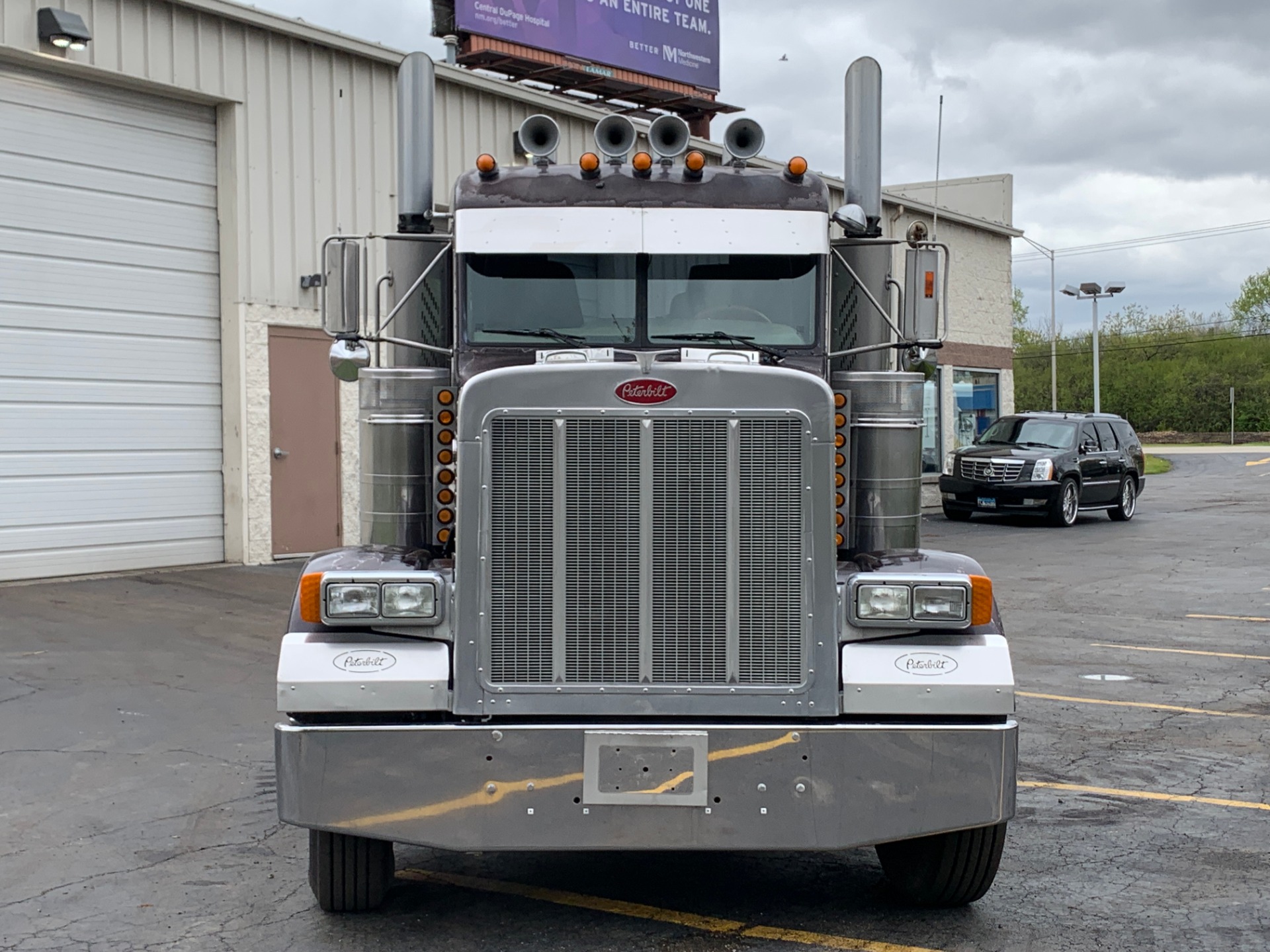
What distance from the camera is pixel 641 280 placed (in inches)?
237

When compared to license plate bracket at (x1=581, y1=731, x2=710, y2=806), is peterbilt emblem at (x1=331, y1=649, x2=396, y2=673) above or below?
above

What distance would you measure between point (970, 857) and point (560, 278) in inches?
112

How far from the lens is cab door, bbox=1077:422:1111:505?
81.4ft

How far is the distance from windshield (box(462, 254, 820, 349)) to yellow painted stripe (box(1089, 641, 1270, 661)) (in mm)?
6690

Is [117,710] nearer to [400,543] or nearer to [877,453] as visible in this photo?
[400,543]

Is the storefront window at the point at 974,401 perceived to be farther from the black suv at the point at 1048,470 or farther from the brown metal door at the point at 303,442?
the brown metal door at the point at 303,442

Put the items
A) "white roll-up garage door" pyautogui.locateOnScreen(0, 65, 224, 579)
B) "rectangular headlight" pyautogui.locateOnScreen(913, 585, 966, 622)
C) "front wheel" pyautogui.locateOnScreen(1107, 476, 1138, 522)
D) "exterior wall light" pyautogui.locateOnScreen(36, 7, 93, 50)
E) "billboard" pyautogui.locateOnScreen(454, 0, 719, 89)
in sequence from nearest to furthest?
"rectangular headlight" pyautogui.locateOnScreen(913, 585, 966, 622) → "exterior wall light" pyautogui.locateOnScreen(36, 7, 93, 50) → "white roll-up garage door" pyautogui.locateOnScreen(0, 65, 224, 579) → "billboard" pyautogui.locateOnScreen(454, 0, 719, 89) → "front wheel" pyautogui.locateOnScreen(1107, 476, 1138, 522)

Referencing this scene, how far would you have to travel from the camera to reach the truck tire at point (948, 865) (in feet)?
16.2

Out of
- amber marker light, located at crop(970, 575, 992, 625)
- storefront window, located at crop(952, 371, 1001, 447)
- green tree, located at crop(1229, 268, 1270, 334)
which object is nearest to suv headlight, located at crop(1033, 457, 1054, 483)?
storefront window, located at crop(952, 371, 1001, 447)

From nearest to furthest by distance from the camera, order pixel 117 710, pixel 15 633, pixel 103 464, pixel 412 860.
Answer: pixel 412 860, pixel 117 710, pixel 15 633, pixel 103 464

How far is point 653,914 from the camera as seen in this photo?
506cm

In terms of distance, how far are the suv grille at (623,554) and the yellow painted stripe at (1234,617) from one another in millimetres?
9986

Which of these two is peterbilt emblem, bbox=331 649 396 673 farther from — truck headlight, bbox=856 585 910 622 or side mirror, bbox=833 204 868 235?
side mirror, bbox=833 204 868 235

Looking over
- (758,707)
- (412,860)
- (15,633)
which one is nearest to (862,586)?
(758,707)
